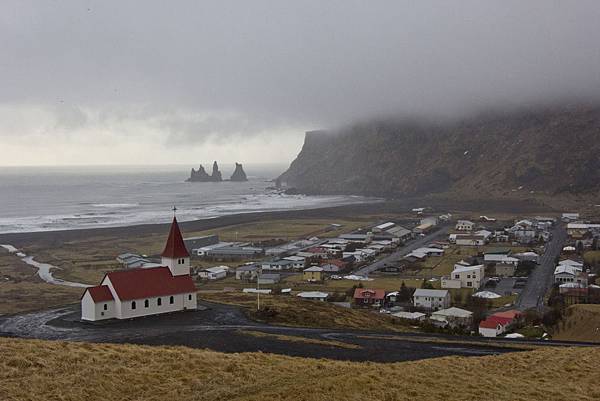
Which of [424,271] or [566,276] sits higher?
[566,276]

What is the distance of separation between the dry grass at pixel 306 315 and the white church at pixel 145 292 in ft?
13.0

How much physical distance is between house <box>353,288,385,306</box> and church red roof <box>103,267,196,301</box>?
1913 centimetres

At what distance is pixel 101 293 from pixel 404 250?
2176 inches

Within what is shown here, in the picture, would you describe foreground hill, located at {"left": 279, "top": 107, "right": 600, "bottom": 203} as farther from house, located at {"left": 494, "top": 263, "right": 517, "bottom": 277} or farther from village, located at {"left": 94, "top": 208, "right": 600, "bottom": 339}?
A: house, located at {"left": 494, "top": 263, "right": 517, "bottom": 277}

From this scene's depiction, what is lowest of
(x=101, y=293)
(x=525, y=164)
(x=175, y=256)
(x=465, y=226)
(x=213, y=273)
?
(x=213, y=273)

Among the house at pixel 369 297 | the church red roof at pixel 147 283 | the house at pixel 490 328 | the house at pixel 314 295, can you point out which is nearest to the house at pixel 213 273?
the house at pixel 314 295

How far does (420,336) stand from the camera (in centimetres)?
2789

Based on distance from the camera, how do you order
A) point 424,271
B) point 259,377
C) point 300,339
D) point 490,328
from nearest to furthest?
point 259,377
point 300,339
point 490,328
point 424,271

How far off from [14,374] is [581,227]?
91.0 metres

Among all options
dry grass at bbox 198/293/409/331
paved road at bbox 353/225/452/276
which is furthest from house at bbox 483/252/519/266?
dry grass at bbox 198/293/409/331

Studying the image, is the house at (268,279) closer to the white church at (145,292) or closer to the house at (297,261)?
the house at (297,261)

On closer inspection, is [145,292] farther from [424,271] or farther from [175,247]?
[424,271]

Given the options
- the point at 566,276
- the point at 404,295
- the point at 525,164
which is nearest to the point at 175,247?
the point at 404,295

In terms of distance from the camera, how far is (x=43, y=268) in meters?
69.1
